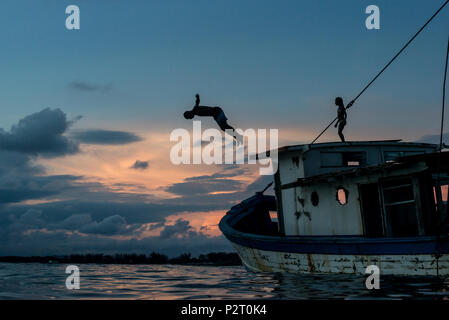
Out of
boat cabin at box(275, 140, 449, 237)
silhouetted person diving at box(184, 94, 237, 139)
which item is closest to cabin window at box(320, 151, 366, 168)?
boat cabin at box(275, 140, 449, 237)

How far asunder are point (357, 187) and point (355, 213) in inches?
33.0

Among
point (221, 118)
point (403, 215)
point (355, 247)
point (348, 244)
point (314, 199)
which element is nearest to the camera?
point (221, 118)

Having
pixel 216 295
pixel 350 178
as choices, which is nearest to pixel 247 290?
pixel 216 295

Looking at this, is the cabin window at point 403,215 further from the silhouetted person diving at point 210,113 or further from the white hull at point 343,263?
the silhouetted person diving at point 210,113

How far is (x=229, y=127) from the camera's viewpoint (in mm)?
12094

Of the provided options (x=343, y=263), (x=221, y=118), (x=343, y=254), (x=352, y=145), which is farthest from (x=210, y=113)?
(x=352, y=145)

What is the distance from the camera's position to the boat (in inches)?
491

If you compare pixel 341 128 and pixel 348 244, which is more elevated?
pixel 341 128

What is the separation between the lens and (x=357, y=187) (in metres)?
14.8

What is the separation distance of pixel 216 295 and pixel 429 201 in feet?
21.2

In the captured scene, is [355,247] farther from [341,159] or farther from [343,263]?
[341,159]

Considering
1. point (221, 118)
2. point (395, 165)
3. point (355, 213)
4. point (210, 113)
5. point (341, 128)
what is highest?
point (341, 128)

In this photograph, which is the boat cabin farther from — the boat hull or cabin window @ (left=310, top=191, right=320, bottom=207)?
the boat hull
